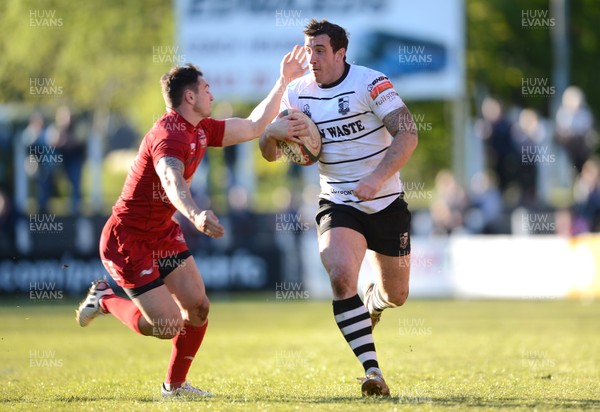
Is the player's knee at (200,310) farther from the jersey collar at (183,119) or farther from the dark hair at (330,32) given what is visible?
the dark hair at (330,32)

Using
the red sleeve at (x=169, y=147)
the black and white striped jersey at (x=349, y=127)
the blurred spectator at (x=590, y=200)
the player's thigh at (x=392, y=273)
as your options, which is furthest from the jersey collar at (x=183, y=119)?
the blurred spectator at (x=590, y=200)

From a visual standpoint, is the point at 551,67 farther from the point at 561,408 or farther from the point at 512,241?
the point at 561,408

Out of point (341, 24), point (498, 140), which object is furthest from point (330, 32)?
point (341, 24)

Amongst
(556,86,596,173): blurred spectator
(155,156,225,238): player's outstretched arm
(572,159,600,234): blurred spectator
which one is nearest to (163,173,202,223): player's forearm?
(155,156,225,238): player's outstretched arm

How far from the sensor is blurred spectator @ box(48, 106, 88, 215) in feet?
73.2

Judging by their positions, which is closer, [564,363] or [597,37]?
[564,363]

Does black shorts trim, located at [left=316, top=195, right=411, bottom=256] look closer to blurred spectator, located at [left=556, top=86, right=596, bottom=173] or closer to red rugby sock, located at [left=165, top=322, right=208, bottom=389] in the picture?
red rugby sock, located at [left=165, top=322, right=208, bottom=389]

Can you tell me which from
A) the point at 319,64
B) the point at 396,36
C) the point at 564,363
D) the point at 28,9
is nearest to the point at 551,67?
the point at 396,36

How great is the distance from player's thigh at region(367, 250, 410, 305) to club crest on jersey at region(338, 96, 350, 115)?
1.19 metres

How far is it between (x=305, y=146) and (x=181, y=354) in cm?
187

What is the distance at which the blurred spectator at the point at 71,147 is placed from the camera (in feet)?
73.2

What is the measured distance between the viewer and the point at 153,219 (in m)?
8.38

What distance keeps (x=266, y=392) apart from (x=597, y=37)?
24971mm

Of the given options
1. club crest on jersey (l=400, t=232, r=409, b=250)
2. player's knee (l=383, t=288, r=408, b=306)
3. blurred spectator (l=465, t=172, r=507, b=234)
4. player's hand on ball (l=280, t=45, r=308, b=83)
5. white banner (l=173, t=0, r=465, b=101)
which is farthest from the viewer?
white banner (l=173, t=0, r=465, b=101)
